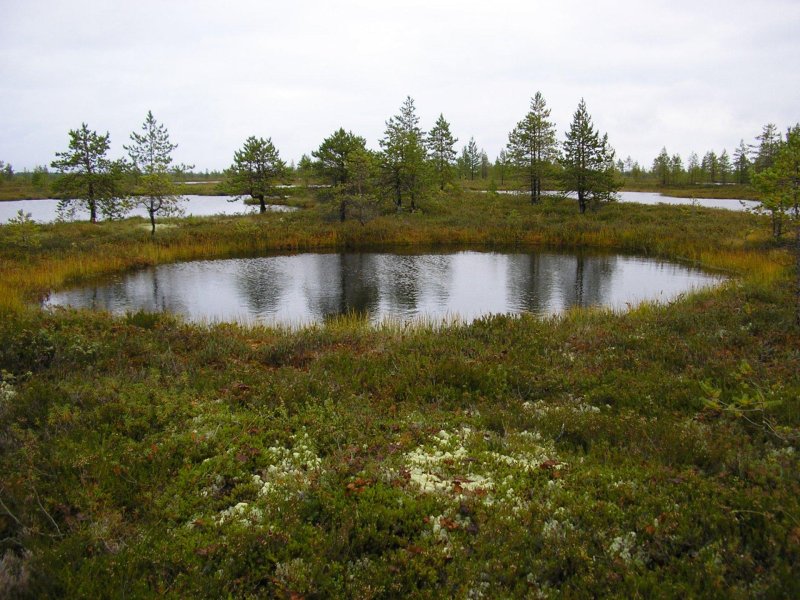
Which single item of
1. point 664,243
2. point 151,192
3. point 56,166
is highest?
point 56,166

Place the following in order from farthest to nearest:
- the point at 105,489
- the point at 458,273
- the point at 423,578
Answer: the point at 458,273
the point at 105,489
the point at 423,578

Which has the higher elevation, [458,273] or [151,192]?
[151,192]

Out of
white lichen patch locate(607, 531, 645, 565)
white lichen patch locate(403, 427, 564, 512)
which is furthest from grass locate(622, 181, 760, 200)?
white lichen patch locate(607, 531, 645, 565)

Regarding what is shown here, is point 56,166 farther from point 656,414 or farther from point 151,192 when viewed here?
point 656,414

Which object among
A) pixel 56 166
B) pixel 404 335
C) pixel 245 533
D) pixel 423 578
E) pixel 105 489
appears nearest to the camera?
pixel 423 578

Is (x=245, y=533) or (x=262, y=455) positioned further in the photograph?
(x=262, y=455)

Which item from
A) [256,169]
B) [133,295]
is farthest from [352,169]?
[133,295]

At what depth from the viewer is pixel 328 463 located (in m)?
5.86

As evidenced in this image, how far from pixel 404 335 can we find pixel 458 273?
13949mm

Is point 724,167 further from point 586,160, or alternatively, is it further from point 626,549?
point 626,549

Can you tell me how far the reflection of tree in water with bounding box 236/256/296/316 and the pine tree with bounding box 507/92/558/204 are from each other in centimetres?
2848

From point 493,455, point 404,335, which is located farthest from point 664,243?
point 493,455

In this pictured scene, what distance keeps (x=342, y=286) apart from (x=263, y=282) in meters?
4.02

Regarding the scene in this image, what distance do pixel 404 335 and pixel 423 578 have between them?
333 inches
